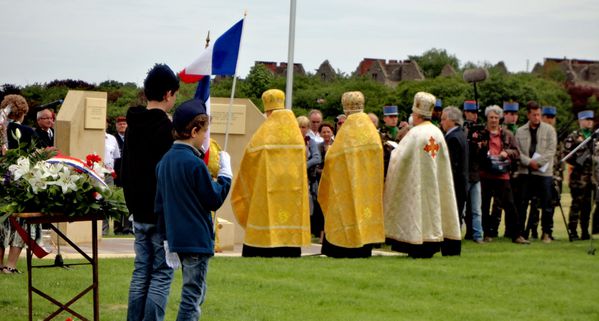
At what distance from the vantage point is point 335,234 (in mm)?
16078

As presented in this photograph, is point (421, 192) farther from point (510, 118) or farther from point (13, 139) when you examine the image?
point (13, 139)

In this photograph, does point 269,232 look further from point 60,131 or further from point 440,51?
point 440,51

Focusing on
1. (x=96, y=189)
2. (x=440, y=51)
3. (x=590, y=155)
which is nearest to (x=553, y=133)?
(x=590, y=155)

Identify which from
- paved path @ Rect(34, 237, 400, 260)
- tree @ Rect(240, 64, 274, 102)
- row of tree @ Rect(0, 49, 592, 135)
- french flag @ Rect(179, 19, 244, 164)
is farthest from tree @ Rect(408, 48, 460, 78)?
french flag @ Rect(179, 19, 244, 164)

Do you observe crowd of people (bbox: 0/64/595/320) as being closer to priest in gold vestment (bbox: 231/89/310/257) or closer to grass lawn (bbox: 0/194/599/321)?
priest in gold vestment (bbox: 231/89/310/257)

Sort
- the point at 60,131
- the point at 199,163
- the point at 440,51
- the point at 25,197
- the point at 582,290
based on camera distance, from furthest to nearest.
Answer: the point at 440,51, the point at 60,131, the point at 582,290, the point at 25,197, the point at 199,163

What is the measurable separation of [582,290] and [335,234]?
392 cm

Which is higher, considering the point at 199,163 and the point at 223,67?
the point at 223,67

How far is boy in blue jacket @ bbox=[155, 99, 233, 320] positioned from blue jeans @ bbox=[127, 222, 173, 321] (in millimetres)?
331

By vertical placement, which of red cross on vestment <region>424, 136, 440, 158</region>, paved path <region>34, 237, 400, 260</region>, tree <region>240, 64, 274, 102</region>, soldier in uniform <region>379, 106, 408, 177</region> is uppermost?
tree <region>240, 64, 274, 102</region>

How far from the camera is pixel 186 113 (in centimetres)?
848

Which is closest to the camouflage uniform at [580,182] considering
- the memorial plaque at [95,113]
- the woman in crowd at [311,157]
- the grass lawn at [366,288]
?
the grass lawn at [366,288]

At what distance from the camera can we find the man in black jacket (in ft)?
29.3

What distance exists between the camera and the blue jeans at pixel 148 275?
8866 millimetres
